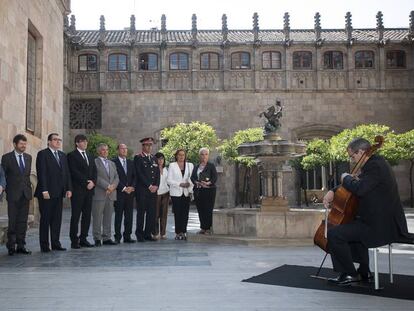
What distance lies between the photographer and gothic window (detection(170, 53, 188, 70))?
1196 inches

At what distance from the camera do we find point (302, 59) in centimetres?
3061

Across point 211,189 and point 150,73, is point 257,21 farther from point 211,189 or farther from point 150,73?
point 211,189

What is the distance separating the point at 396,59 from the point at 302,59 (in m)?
5.49

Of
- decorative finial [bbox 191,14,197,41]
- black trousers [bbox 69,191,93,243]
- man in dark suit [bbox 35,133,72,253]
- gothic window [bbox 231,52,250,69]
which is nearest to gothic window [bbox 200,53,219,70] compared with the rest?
gothic window [bbox 231,52,250,69]

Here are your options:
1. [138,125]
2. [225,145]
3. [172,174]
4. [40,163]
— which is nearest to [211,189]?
[172,174]

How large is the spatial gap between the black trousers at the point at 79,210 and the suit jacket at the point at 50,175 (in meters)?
0.39

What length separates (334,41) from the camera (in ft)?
99.8

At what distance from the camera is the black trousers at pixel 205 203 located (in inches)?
391

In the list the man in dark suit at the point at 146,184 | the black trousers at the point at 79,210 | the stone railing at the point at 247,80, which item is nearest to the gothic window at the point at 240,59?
the stone railing at the point at 247,80

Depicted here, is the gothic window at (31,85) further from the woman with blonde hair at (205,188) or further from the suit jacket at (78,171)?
the woman with blonde hair at (205,188)

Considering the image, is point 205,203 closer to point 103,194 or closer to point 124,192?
point 124,192

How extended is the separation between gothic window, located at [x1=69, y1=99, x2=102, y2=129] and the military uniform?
69.3 feet

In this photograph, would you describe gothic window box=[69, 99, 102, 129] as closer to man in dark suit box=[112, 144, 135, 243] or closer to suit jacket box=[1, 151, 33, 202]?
man in dark suit box=[112, 144, 135, 243]

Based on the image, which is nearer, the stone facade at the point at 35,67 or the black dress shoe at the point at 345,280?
the black dress shoe at the point at 345,280
